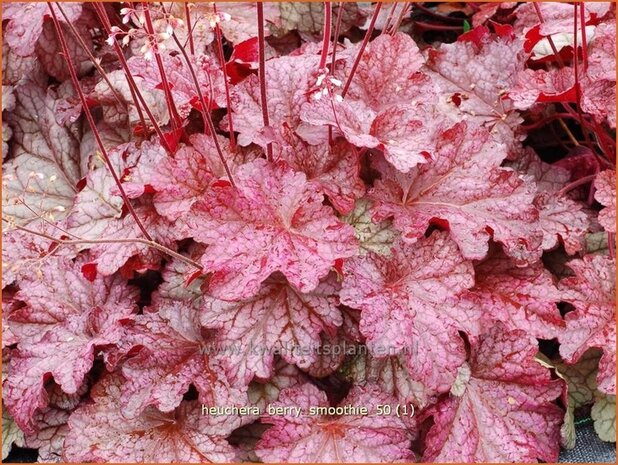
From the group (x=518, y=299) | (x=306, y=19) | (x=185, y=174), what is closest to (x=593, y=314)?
(x=518, y=299)

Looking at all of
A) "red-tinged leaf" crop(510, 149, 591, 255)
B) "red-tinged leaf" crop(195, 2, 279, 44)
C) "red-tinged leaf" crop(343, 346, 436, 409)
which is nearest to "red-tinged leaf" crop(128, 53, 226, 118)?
"red-tinged leaf" crop(195, 2, 279, 44)

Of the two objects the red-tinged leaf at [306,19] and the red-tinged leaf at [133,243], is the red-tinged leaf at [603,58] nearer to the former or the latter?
the red-tinged leaf at [306,19]

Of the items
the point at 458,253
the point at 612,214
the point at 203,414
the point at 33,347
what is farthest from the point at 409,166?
the point at 33,347

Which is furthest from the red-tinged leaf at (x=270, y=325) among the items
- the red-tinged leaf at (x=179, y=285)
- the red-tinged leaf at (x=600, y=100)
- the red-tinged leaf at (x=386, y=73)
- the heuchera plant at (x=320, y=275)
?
the red-tinged leaf at (x=600, y=100)

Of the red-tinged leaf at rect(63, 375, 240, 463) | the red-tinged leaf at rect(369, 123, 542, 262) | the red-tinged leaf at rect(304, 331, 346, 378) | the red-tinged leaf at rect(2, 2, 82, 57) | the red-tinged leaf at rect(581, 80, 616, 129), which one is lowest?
the red-tinged leaf at rect(63, 375, 240, 463)

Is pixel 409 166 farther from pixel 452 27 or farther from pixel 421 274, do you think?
pixel 452 27

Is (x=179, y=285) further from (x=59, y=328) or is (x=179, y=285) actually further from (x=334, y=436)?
(x=334, y=436)

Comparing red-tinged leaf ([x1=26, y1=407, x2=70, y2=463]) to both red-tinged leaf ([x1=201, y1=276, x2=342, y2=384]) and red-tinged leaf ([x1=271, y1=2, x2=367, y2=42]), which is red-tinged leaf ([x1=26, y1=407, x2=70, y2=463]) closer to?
red-tinged leaf ([x1=201, y1=276, x2=342, y2=384])
